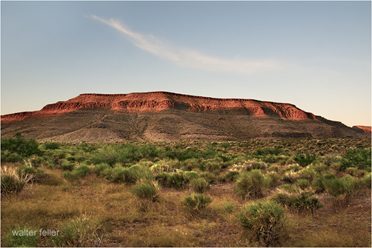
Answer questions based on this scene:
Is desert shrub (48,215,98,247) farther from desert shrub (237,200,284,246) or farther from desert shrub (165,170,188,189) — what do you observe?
desert shrub (165,170,188,189)

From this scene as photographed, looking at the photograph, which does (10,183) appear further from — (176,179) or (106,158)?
(106,158)

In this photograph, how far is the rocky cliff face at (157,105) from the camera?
9406 cm

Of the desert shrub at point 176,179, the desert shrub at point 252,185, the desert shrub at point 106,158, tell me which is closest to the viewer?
the desert shrub at point 252,185

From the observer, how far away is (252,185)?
8336 mm

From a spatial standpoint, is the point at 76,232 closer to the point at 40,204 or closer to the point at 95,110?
the point at 40,204

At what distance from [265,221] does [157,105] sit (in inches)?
3567

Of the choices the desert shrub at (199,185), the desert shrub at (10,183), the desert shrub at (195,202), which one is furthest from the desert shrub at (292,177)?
the desert shrub at (10,183)

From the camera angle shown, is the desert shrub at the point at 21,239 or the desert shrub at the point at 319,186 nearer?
the desert shrub at the point at 21,239

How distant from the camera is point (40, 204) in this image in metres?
6.59

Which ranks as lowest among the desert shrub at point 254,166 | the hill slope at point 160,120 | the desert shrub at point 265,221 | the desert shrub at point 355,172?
the desert shrub at point 254,166

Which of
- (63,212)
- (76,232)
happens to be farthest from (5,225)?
(76,232)

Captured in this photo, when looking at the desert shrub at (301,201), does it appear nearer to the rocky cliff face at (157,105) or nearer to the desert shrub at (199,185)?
the desert shrub at (199,185)

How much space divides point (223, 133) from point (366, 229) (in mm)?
71744

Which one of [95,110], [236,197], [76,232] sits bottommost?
[236,197]
